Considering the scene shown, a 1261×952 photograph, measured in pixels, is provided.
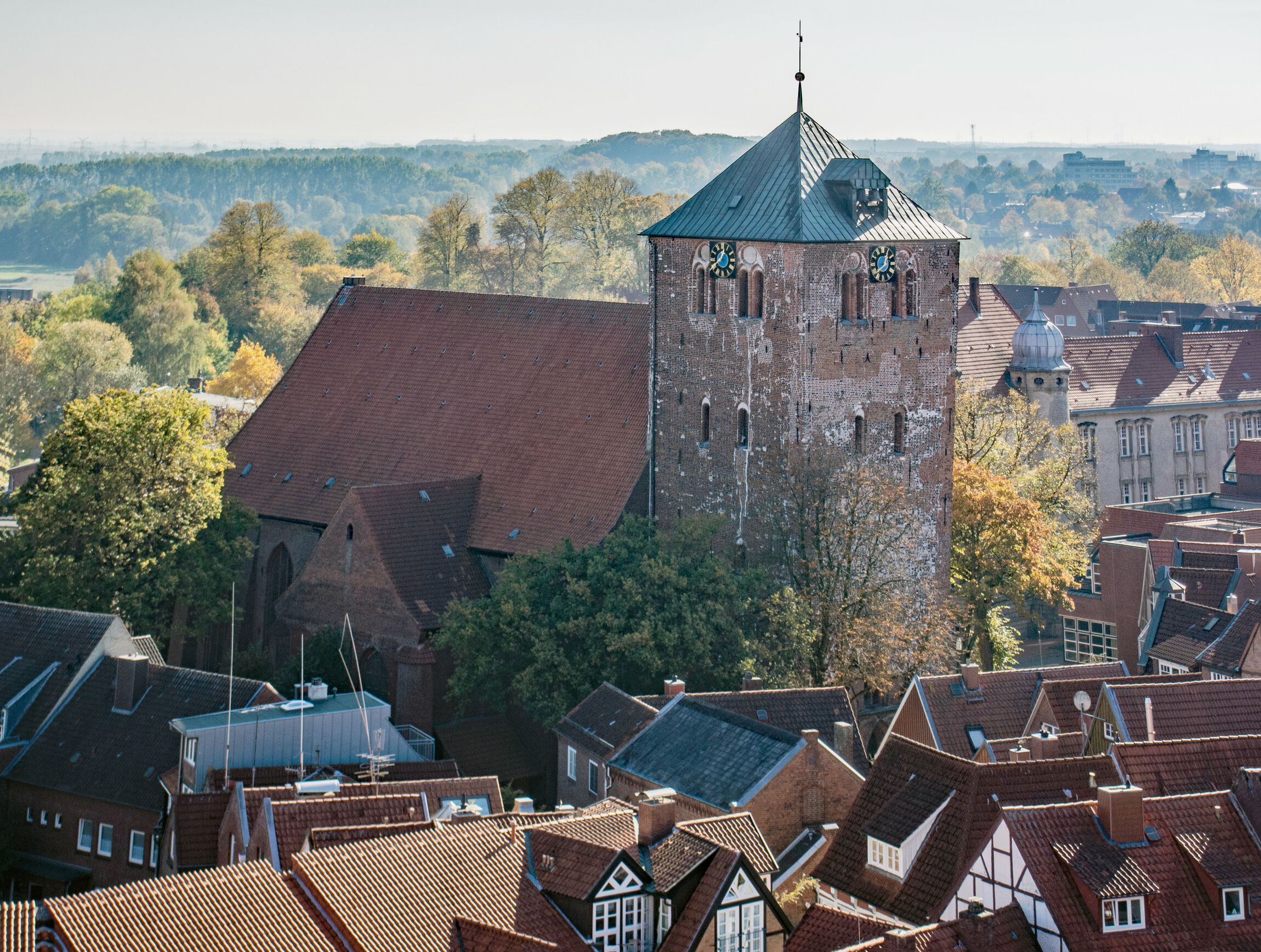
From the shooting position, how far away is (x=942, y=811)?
35.3 m

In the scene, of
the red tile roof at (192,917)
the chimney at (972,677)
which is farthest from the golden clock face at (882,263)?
the red tile roof at (192,917)

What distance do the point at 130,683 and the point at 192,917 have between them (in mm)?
20631

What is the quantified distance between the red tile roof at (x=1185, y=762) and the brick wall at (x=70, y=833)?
23.1 metres

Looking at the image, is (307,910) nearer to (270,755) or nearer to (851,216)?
(270,755)

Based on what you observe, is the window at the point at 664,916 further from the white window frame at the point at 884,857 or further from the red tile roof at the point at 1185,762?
the red tile roof at the point at 1185,762

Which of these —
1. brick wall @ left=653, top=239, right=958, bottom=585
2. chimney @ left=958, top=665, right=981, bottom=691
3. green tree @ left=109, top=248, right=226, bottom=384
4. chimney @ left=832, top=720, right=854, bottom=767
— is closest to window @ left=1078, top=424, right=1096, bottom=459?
brick wall @ left=653, top=239, right=958, bottom=585

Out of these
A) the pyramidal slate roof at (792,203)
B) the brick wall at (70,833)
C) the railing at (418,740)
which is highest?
the pyramidal slate roof at (792,203)

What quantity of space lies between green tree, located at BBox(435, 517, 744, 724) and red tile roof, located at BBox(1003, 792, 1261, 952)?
17.7 m

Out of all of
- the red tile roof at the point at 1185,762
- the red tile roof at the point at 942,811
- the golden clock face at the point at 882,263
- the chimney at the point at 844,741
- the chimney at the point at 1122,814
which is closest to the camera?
the chimney at the point at 1122,814

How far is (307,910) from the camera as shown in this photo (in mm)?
31719

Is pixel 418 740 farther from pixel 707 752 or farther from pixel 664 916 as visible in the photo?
pixel 664 916

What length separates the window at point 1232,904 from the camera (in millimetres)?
33188

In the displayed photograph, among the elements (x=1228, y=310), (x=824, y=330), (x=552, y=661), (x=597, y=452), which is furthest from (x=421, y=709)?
(x=1228, y=310)

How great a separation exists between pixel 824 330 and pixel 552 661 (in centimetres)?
1163
